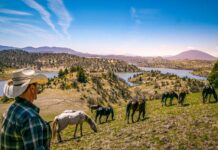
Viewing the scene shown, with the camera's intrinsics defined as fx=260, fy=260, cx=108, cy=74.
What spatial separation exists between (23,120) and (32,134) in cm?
28

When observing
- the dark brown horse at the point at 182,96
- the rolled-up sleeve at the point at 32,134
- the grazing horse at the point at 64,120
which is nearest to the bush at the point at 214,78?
the dark brown horse at the point at 182,96

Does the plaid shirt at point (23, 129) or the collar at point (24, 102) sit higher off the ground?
the collar at point (24, 102)

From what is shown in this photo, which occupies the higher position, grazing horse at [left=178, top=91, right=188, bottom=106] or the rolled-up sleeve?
the rolled-up sleeve

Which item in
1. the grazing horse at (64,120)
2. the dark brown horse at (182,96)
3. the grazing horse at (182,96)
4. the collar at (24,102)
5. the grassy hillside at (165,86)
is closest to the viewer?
the collar at (24,102)

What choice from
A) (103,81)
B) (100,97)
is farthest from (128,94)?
(100,97)

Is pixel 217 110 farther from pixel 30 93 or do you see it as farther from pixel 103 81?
pixel 103 81

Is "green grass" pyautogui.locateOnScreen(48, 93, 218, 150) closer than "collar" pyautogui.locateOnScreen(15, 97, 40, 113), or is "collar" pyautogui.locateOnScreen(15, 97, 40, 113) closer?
"collar" pyautogui.locateOnScreen(15, 97, 40, 113)

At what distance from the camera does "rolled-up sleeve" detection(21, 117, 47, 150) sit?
417 centimetres

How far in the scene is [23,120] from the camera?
4281mm

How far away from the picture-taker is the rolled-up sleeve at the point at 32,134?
164 inches

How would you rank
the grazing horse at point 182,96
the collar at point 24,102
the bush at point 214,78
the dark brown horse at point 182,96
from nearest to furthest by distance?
the collar at point 24,102 → the dark brown horse at point 182,96 → the grazing horse at point 182,96 → the bush at point 214,78

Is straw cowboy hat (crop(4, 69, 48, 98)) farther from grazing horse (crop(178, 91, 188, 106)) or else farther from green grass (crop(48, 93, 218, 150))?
grazing horse (crop(178, 91, 188, 106))

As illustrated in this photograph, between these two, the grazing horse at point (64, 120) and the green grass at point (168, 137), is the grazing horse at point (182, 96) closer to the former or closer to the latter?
the green grass at point (168, 137)

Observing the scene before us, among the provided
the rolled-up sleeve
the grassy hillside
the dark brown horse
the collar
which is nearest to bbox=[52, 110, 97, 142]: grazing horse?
the dark brown horse
